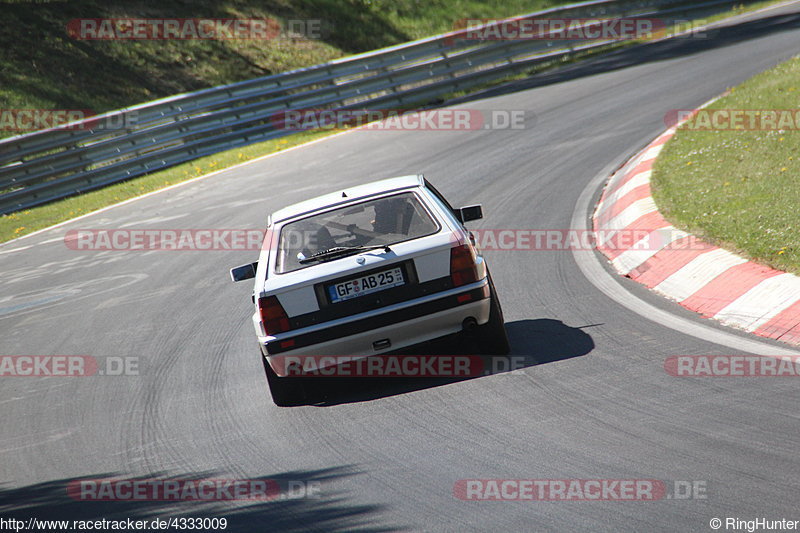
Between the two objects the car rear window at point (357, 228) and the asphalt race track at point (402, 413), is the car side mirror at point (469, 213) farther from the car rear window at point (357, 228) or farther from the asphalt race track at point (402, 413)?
the asphalt race track at point (402, 413)

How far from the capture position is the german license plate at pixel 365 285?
6.04 m

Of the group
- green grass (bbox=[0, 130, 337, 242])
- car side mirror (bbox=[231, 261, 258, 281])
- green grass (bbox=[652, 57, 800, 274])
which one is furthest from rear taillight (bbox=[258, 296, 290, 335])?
green grass (bbox=[0, 130, 337, 242])

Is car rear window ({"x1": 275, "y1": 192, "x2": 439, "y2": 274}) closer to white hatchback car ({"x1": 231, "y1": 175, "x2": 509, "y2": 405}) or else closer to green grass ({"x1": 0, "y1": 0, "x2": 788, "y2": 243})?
white hatchback car ({"x1": 231, "y1": 175, "x2": 509, "y2": 405})

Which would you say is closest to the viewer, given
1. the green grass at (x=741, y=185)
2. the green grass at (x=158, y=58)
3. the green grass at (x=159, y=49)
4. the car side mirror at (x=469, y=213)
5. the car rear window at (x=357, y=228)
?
the car rear window at (x=357, y=228)

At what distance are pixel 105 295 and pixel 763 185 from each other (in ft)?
24.6

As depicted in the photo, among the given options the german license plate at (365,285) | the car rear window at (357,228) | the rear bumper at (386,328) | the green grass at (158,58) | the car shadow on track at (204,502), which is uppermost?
the green grass at (158,58)

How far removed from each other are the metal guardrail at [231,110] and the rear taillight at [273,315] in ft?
40.6

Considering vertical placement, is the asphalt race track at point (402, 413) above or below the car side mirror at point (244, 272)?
below

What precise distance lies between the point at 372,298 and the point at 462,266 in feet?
2.20

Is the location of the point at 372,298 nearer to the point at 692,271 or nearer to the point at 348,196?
the point at 348,196

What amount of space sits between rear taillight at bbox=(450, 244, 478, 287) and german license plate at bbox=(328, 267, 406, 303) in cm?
37

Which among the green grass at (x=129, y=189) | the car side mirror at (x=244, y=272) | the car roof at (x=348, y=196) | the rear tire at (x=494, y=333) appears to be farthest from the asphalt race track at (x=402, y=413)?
the green grass at (x=129, y=189)

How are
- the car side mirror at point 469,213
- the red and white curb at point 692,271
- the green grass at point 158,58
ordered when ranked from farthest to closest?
the green grass at point 158,58 < the car side mirror at point 469,213 < the red and white curb at point 692,271

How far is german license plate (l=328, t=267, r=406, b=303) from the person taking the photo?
6043 mm
